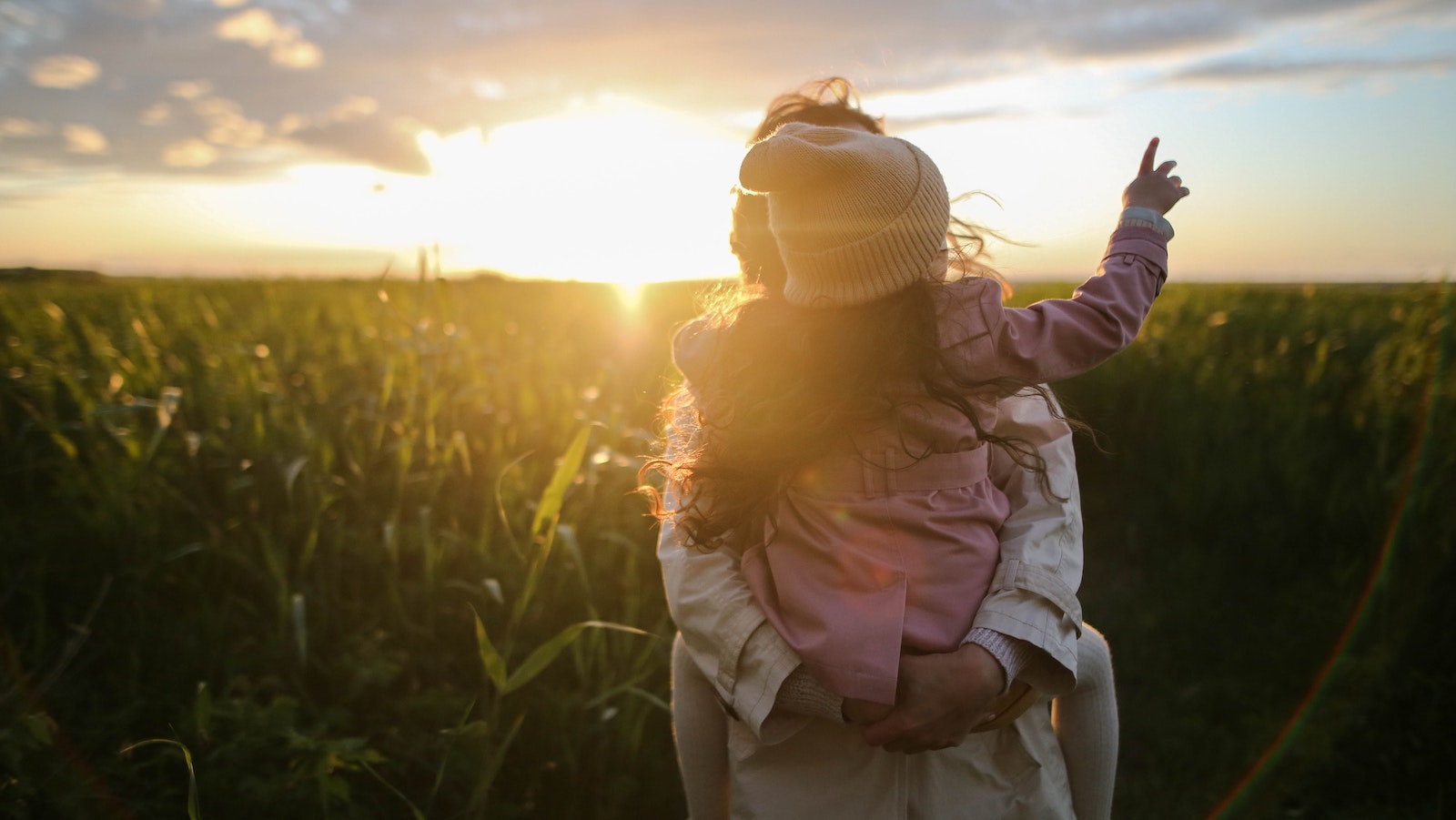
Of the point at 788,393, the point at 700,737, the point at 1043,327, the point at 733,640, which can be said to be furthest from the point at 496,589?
the point at 1043,327

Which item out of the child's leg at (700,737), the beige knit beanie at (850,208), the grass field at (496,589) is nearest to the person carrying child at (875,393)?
the beige knit beanie at (850,208)

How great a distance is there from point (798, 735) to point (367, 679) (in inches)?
52.4

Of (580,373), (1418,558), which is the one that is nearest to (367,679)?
(580,373)

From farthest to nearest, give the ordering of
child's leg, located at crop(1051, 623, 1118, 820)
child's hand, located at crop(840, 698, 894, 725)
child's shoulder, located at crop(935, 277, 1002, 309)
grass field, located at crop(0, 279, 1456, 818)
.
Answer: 1. grass field, located at crop(0, 279, 1456, 818)
2. child's leg, located at crop(1051, 623, 1118, 820)
3. child's shoulder, located at crop(935, 277, 1002, 309)
4. child's hand, located at crop(840, 698, 894, 725)

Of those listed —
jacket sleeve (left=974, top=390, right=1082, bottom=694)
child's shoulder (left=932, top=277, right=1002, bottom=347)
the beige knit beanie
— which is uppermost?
the beige knit beanie

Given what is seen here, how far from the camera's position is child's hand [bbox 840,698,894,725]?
47.3 inches

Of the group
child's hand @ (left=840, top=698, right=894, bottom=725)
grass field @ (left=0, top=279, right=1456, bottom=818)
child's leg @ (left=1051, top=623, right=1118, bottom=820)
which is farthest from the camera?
grass field @ (left=0, top=279, right=1456, bottom=818)

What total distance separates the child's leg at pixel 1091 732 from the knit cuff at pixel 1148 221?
0.68m

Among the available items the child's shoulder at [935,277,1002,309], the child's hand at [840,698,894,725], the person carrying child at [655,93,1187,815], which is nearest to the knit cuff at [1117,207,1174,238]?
the person carrying child at [655,93,1187,815]

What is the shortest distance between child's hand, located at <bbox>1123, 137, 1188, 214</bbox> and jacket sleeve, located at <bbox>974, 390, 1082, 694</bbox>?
1.21 feet

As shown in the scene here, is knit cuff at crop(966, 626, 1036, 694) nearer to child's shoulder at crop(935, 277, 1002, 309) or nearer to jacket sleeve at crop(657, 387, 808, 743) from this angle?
jacket sleeve at crop(657, 387, 808, 743)

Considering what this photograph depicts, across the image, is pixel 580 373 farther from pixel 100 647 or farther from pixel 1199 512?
pixel 1199 512

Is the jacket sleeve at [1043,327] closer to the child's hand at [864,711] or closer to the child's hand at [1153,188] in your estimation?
the child's hand at [1153,188]

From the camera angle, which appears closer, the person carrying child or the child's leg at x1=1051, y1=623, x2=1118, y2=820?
the person carrying child
